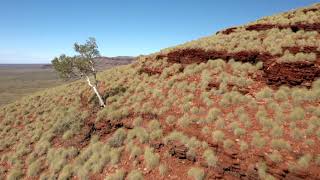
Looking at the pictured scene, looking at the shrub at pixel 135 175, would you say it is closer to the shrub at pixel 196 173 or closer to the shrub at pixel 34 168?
the shrub at pixel 196 173

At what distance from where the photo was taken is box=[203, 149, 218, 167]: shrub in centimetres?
1423

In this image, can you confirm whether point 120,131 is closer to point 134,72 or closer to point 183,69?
point 183,69

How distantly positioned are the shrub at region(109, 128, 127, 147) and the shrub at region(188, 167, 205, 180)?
579 centimetres

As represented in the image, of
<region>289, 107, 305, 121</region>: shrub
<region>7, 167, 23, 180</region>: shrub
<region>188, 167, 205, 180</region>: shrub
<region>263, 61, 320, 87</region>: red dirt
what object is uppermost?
<region>263, 61, 320, 87</region>: red dirt

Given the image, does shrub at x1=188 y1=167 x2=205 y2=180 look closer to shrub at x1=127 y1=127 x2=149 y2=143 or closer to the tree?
shrub at x1=127 y1=127 x2=149 y2=143

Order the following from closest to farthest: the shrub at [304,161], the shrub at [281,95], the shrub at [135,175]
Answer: the shrub at [304,161]
the shrub at [135,175]
the shrub at [281,95]

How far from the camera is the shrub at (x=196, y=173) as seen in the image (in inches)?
540

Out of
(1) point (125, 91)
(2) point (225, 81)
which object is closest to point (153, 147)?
(2) point (225, 81)

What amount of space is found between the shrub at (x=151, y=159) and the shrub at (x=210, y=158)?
2.50 m

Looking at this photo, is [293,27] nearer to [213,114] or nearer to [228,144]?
[213,114]

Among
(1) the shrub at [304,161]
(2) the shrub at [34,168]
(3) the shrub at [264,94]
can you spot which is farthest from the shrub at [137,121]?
(1) the shrub at [304,161]

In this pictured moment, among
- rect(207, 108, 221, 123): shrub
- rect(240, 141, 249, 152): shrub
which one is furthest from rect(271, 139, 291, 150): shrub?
rect(207, 108, 221, 123): shrub

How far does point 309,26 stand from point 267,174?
1815 cm

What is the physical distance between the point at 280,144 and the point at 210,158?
10.5 feet
